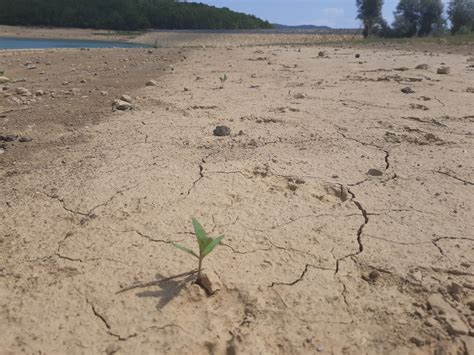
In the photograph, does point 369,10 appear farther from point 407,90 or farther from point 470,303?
point 470,303

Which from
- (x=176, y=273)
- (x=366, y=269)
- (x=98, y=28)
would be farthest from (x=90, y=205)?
(x=98, y=28)

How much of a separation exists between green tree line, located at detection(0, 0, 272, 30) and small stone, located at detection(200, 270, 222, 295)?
48947 mm

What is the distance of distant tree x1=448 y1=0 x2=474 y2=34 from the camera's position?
2448cm

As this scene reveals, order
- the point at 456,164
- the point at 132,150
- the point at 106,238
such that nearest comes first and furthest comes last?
the point at 106,238, the point at 456,164, the point at 132,150

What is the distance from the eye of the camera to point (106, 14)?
48562 mm

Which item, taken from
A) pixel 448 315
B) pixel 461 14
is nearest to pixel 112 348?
pixel 448 315

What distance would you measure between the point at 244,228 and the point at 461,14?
2820 cm

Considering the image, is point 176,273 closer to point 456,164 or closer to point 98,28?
point 456,164

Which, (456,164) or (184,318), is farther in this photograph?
(456,164)

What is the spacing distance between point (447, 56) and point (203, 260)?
8826 millimetres

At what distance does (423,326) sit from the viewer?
1559 millimetres

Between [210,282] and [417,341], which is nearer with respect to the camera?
[417,341]

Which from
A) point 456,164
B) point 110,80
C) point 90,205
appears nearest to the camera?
point 90,205

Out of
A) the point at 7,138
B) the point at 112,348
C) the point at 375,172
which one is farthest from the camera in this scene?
the point at 7,138
